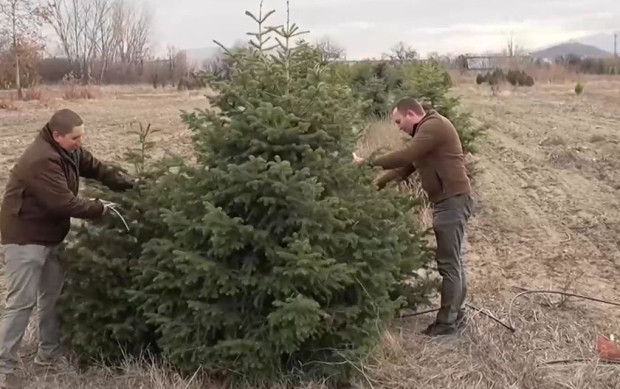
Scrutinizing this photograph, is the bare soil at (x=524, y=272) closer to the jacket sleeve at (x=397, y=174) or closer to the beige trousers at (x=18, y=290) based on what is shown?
the beige trousers at (x=18, y=290)

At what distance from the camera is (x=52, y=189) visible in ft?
17.7

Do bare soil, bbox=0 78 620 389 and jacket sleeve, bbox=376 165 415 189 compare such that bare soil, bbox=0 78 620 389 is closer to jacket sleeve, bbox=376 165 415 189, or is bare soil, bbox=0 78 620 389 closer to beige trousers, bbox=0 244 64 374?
beige trousers, bbox=0 244 64 374

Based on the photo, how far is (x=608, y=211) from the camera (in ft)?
40.9

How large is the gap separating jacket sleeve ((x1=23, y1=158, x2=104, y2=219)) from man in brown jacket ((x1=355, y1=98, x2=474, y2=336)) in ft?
7.86

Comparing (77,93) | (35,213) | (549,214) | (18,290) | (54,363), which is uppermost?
(77,93)

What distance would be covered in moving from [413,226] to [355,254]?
1.16 metres

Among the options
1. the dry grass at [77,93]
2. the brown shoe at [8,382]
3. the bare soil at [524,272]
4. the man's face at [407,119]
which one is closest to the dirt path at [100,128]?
the bare soil at [524,272]

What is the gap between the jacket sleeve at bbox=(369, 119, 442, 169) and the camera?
6.32 metres

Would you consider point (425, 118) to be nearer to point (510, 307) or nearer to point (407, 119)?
point (407, 119)

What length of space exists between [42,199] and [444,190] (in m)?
3.15

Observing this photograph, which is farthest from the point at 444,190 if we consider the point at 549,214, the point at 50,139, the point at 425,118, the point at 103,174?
the point at 549,214

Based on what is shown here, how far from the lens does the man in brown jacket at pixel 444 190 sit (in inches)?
251

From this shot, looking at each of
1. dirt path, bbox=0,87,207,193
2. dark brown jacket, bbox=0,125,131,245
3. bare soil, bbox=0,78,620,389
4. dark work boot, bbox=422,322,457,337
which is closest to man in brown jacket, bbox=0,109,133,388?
dark brown jacket, bbox=0,125,131,245

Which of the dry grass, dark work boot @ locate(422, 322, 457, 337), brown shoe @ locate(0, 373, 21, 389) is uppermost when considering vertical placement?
the dry grass
